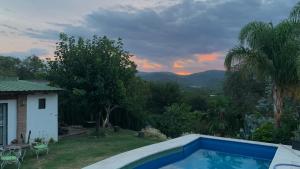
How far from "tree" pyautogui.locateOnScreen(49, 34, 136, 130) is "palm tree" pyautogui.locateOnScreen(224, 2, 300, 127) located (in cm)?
638

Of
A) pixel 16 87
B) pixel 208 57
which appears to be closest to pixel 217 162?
pixel 16 87

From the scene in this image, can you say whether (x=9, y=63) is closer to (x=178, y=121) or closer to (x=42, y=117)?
(x=178, y=121)

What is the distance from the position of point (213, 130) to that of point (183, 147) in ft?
22.7

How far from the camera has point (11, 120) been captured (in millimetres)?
15844

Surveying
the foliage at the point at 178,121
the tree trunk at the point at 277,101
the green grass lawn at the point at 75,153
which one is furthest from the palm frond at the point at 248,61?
the foliage at the point at 178,121

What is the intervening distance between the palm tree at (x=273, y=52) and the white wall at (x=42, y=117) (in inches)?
355

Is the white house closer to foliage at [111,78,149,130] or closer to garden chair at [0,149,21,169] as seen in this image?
garden chair at [0,149,21,169]

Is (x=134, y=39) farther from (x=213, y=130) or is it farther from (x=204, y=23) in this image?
(x=213, y=130)

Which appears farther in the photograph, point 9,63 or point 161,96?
point 9,63

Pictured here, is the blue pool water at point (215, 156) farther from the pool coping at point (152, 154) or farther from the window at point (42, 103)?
the window at point (42, 103)

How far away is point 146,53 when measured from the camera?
3281cm

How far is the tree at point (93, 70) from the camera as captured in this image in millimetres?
19375

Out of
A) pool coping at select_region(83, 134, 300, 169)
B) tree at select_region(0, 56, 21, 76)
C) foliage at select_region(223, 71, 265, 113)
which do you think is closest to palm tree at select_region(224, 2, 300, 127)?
pool coping at select_region(83, 134, 300, 169)

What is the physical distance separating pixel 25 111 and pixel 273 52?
37.2 ft
